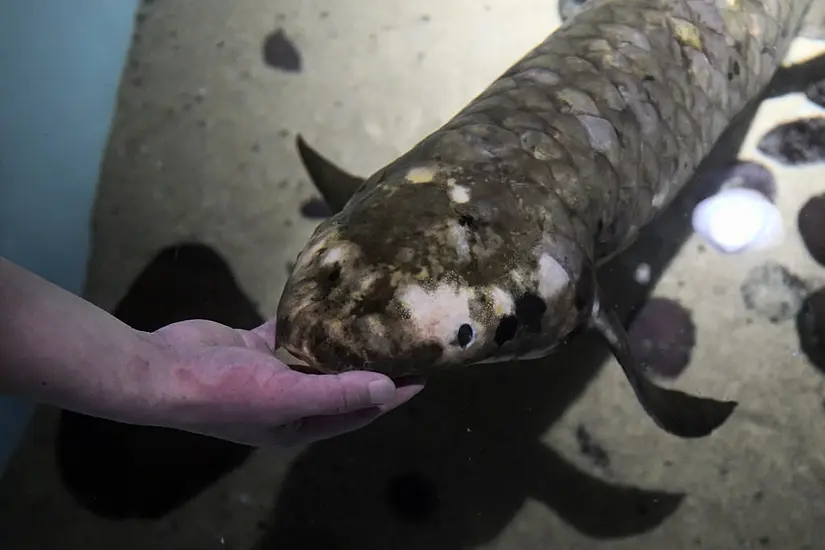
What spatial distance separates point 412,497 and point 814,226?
1332 mm

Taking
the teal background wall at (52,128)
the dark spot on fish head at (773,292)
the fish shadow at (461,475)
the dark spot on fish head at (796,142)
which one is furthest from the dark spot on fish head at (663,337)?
the teal background wall at (52,128)

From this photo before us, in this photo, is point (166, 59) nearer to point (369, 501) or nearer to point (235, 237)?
point (235, 237)

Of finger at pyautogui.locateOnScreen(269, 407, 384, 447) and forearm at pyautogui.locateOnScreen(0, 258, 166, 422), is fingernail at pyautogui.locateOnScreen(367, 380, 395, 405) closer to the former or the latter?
finger at pyautogui.locateOnScreen(269, 407, 384, 447)

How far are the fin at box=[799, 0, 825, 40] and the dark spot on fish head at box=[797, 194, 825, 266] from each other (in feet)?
1.77

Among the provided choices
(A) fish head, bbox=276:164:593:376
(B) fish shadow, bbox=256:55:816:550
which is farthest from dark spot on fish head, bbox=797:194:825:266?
(A) fish head, bbox=276:164:593:376

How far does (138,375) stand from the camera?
1.11m

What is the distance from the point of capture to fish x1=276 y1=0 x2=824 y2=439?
116cm

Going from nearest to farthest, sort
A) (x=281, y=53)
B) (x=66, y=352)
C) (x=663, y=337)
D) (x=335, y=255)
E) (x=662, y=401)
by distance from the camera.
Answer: (x=66, y=352) → (x=335, y=255) → (x=662, y=401) → (x=663, y=337) → (x=281, y=53)

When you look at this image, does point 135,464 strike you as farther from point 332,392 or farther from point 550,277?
point 550,277

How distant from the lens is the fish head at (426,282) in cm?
114

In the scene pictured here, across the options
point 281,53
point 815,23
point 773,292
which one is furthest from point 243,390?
point 815,23

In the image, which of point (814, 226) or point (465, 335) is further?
point (814, 226)

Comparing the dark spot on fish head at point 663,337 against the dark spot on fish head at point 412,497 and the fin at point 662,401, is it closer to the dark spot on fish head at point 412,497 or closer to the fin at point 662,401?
the fin at point 662,401

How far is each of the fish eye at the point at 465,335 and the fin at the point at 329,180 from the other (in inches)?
33.9
